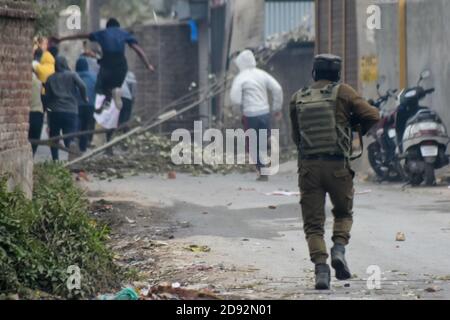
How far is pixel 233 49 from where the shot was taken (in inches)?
1091

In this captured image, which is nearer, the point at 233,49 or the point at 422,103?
the point at 422,103

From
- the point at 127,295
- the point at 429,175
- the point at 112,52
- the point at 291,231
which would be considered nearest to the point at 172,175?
the point at 112,52

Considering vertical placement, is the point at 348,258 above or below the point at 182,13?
below

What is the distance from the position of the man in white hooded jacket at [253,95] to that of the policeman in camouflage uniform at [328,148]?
32.2ft

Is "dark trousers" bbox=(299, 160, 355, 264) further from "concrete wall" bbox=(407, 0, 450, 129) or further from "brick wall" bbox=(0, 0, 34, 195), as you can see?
"concrete wall" bbox=(407, 0, 450, 129)

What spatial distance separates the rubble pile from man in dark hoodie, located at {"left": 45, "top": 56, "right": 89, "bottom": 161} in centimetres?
66

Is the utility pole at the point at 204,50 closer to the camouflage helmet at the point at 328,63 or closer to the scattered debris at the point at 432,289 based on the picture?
the camouflage helmet at the point at 328,63

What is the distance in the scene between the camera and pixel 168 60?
30094mm

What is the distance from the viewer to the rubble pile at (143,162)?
66.4 feet

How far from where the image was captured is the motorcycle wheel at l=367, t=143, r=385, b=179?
62.0 feet

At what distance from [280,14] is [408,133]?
13532 millimetres

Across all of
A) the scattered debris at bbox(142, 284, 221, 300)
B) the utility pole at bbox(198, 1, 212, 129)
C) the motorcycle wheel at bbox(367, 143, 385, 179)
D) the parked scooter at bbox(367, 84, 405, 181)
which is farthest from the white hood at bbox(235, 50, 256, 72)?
the scattered debris at bbox(142, 284, 221, 300)

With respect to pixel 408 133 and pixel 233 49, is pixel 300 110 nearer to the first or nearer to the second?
pixel 408 133
